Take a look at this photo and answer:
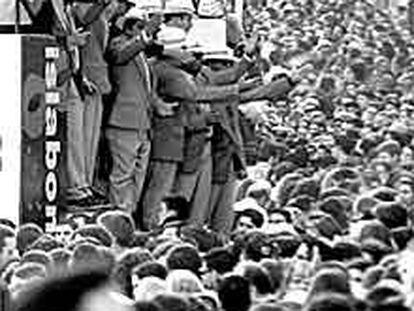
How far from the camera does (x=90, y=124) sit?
48.1 ft

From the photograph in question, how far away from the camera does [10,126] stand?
44.1 ft

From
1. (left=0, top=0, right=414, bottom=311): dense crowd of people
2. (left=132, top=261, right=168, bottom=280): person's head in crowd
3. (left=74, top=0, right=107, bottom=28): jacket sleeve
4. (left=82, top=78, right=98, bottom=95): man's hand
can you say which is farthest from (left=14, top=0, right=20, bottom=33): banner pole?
(left=132, top=261, right=168, bottom=280): person's head in crowd

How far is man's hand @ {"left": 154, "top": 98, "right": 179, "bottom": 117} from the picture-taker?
15.4 metres

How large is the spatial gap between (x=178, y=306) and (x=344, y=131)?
51.0ft

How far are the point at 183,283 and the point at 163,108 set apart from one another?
4.19 m

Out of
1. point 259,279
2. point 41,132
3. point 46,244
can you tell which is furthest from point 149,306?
point 41,132

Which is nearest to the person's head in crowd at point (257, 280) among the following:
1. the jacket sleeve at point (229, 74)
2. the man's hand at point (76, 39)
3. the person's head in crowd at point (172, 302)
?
the person's head in crowd at point (172, 302)

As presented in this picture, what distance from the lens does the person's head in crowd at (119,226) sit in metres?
13.3

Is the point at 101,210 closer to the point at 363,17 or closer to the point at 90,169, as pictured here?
the point at 90,169

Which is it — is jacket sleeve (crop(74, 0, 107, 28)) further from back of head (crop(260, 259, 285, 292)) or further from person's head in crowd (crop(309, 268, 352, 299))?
person's head in crowd (crop(309, 268, 352, 299))

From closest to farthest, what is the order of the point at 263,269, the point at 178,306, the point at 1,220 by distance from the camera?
the point at 178,306
the point at 263,269
the point at 1,220

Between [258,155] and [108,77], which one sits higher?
Answer: [108,77]

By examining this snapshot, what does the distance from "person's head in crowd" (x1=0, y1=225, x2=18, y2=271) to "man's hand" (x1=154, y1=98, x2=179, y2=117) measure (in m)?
2.81

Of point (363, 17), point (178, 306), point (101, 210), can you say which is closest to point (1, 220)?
point (101, 210)
